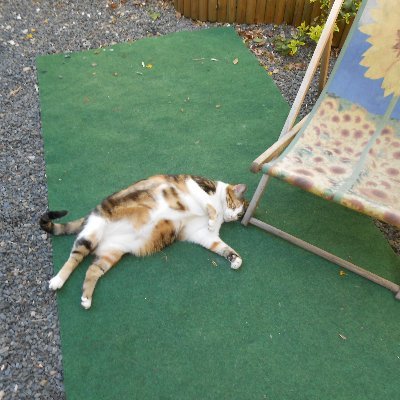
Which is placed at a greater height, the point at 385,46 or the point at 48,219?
the point at 385,46

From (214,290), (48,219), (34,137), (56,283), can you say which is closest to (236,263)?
(214,290)

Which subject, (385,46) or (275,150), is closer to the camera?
(275,150)

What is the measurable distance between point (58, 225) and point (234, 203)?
42.1 inches

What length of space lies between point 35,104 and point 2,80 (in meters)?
0.51

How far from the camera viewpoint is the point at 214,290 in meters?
2.22

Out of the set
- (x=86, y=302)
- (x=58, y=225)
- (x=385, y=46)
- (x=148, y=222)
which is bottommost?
(x=86, y=302)

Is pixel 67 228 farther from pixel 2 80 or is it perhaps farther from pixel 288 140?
pixel 2 80

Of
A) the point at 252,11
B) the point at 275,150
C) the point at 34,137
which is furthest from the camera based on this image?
the point at 252,11

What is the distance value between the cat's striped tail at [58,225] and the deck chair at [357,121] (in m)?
1.05

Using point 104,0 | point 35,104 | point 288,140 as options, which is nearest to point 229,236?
point 288,140

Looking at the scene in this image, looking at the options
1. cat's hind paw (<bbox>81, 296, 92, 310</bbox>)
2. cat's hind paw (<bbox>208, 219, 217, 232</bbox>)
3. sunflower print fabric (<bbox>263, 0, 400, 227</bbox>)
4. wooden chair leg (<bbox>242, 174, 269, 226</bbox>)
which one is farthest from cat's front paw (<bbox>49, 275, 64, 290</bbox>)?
sunflower print fabric (<bbox>263, 0, 400, 227</bbox>)

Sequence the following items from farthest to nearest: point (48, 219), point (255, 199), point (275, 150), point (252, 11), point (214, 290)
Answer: point (252, 11), point (255, 199), point (48, 219), point (214, 290), point (275, 150)

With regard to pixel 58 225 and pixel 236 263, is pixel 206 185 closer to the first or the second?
pixel 236 263

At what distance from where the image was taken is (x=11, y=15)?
4.41 m
